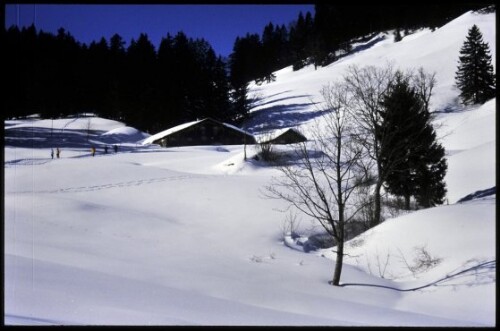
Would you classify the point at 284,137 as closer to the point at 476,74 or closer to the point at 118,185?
the point at 118,185

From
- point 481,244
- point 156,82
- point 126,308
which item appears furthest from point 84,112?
point 481,244

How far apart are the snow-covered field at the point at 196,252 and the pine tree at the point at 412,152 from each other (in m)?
1.56

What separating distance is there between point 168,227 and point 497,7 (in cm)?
1183

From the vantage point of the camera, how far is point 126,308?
4.41 metres

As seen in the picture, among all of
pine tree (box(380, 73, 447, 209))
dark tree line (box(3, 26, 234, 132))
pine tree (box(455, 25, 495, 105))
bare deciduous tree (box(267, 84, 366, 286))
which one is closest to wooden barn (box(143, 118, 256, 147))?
dark tree line (box(3, 26, 234, 132))

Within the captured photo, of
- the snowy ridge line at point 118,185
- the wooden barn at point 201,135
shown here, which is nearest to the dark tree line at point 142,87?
the wooden barn at point 201,135

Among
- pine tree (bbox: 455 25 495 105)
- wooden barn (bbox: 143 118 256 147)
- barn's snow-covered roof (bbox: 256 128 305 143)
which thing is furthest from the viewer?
pine tree (bbox: 455 25 495 105)

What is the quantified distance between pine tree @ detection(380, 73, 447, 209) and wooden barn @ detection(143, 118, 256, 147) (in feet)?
42.4

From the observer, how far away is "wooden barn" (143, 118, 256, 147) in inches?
964

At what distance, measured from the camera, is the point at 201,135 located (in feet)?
91.6

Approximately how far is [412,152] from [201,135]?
630 inches

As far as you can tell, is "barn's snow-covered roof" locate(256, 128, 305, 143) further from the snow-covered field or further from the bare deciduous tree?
the snow-covered field

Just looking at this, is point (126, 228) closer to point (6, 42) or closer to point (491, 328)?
point (6, 42)

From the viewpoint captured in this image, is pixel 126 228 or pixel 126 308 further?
pixel 126 228
